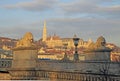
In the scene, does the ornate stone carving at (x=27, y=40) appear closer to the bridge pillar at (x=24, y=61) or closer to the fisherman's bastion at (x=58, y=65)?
the fisherman's bastion at (x=58, y=65)

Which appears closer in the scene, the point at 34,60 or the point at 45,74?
the point at 45,74

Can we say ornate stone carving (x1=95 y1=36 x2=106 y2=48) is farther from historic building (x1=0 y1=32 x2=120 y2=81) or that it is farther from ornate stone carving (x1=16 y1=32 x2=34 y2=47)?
ornate stone carving (x1=16 y1=32 x2=34 y2=47)

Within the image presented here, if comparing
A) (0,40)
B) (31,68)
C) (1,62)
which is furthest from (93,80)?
(0,40)

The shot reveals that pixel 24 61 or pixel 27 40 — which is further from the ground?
pixel 27 40

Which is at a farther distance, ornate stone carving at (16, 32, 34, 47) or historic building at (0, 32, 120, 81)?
ornate stone carving at (16, 32, 34, 47)

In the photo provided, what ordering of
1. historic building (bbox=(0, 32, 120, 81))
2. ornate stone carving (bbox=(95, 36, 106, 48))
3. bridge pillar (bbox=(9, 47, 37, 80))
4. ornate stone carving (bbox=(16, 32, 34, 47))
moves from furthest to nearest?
ornate stone carving (bbox=(16, 32, 34, 47)) → bridge pillar (bbox=(9, 47, 37, 80)) → ornate stone carving (bbox=(95, 36, 106, 48)) → historic building (bbox=(0, 32, 120, 81))

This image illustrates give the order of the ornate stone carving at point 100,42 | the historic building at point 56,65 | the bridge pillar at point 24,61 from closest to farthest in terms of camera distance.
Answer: the historic building at point 56,65
the ornate stone carving at point 100,42
the bridge pillar at point 24,61

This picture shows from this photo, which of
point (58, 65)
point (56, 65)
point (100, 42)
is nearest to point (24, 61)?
point (56, 65)

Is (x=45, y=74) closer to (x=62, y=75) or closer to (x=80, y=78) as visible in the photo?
(x=62, y=75)

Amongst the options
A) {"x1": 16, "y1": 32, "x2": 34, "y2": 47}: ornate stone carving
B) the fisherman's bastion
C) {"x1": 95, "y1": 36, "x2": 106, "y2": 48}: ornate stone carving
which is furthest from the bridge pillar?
{"x1": 95, "y1": 36, "x2": 106, "y2": 48}: ornate stone carving

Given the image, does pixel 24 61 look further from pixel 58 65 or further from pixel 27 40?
pixel 58 65

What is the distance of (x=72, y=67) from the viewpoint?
4684 cm

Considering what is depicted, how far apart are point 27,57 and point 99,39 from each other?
9826mm

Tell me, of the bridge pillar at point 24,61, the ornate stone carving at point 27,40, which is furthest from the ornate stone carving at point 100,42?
the ornate stone carving at point 27,40
